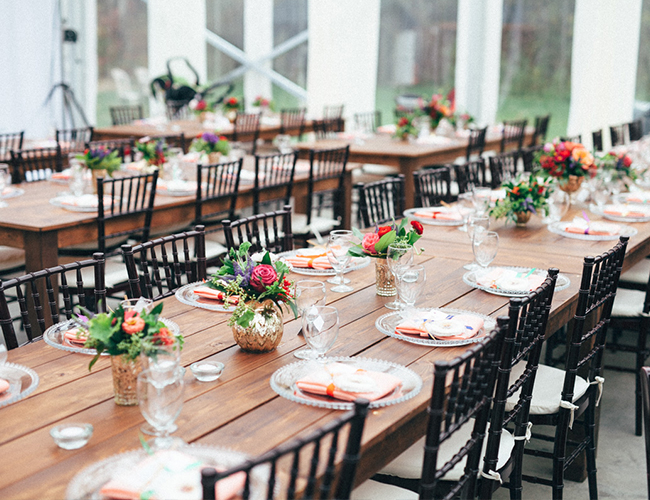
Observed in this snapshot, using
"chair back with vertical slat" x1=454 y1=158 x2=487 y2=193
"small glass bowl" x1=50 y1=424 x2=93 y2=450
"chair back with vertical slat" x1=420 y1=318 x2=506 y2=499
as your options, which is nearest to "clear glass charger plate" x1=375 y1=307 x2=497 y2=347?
"chair back with vertical slat" x1=420 y1=318 x2=506 y2=499

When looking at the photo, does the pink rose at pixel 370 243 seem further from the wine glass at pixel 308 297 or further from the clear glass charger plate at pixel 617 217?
the clear glass charger plate at pixel 617 217

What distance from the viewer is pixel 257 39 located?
1045 cm

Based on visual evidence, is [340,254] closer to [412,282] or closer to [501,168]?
[412,282]

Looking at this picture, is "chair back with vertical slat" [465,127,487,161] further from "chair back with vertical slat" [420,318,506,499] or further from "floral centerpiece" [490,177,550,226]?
"chair back with vertical slat" [420,318,506,499]

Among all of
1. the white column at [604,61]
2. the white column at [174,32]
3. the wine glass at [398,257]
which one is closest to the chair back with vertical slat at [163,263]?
the wine glass at [398,257]

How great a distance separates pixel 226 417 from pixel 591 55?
8035mm

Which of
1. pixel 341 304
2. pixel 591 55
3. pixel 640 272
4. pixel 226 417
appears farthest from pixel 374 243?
pixel 591 55

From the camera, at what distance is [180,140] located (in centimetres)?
557

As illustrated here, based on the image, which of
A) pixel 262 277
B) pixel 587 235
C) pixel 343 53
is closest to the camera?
pixel 262 277

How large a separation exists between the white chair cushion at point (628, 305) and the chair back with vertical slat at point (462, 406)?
1.60m

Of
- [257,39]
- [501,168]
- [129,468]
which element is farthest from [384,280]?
[257,39]

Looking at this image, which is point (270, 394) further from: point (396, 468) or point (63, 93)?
point (63, 93)

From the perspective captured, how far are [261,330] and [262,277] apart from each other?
0.14m

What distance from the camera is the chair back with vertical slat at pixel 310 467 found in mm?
1099
